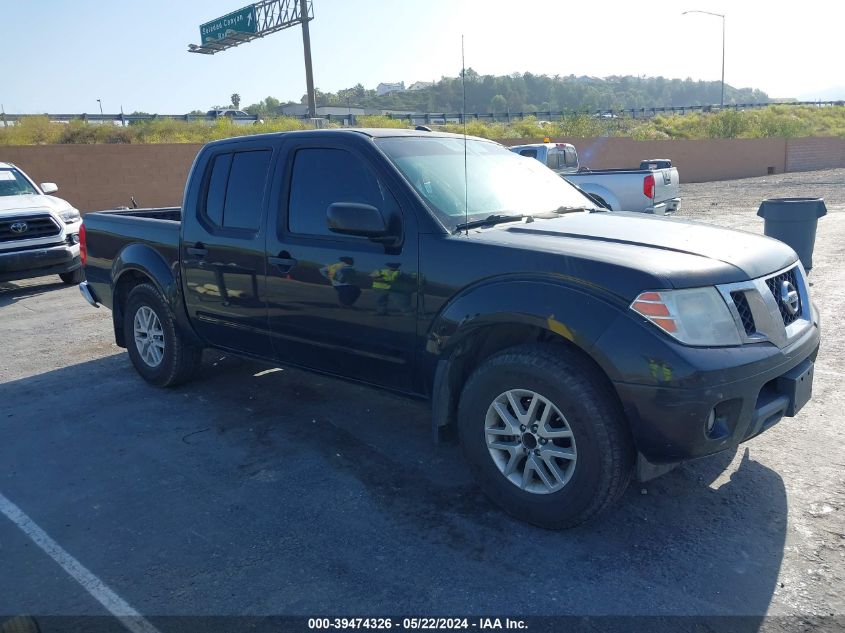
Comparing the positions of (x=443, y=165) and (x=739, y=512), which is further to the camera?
(x=443, y=165)

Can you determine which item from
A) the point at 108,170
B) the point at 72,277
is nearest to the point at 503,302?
the point at 72,277

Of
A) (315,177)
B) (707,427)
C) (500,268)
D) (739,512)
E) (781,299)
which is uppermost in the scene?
(315,177)

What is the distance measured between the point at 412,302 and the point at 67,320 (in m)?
6.37

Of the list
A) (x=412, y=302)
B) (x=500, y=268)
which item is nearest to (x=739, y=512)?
(x=500, y=268)

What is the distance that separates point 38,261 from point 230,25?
28.4 meters

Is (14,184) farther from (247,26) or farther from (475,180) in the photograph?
(247,26)

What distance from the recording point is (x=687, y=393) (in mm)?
3072

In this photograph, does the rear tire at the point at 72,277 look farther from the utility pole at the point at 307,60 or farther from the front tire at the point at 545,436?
the utility pole at the point at 307,60

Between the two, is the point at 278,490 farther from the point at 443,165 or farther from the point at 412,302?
the point at 443,165

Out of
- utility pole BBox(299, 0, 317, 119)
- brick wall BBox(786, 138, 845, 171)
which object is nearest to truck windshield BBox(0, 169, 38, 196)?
utility pole BBox(299, 0, 317, 119)

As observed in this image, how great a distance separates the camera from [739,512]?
12.0ft

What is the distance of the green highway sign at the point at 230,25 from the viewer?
3372cm

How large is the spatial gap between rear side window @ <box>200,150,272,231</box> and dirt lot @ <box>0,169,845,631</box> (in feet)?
4.68

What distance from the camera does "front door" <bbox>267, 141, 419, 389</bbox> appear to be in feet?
13.1
